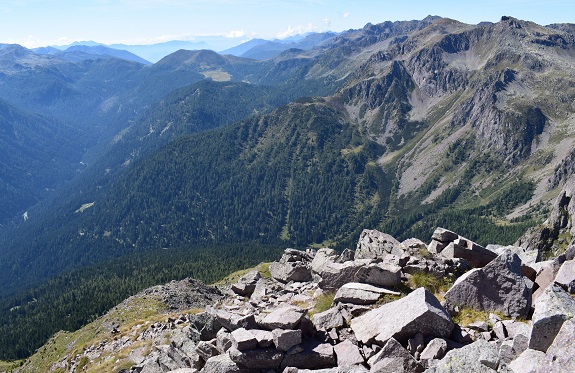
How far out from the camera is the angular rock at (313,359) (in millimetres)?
22156

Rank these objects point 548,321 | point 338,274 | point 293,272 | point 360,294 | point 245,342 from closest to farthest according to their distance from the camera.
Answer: point 548,321, point 245,342, point 360,294, point 338,274, point 293,272

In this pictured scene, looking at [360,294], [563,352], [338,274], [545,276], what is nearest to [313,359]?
[360,294]

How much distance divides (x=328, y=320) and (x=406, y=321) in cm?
570

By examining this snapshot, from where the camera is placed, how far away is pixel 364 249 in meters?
49.9

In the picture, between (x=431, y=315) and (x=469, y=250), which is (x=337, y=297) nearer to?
(x=431, y=315)

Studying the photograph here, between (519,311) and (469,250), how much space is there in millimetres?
11051

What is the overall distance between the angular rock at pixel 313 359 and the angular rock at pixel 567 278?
13.9m

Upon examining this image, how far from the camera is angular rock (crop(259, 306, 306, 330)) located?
23.4 m

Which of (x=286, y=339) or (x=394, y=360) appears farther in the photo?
(x=286, y=339)

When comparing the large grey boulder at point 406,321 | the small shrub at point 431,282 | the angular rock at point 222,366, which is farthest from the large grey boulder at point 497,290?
the angular rock at point 222,366

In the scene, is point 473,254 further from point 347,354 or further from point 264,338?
point 264,338

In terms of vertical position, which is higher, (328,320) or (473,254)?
(473,254)

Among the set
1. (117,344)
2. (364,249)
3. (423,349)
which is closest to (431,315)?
(423,349)

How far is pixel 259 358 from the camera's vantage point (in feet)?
73.9
